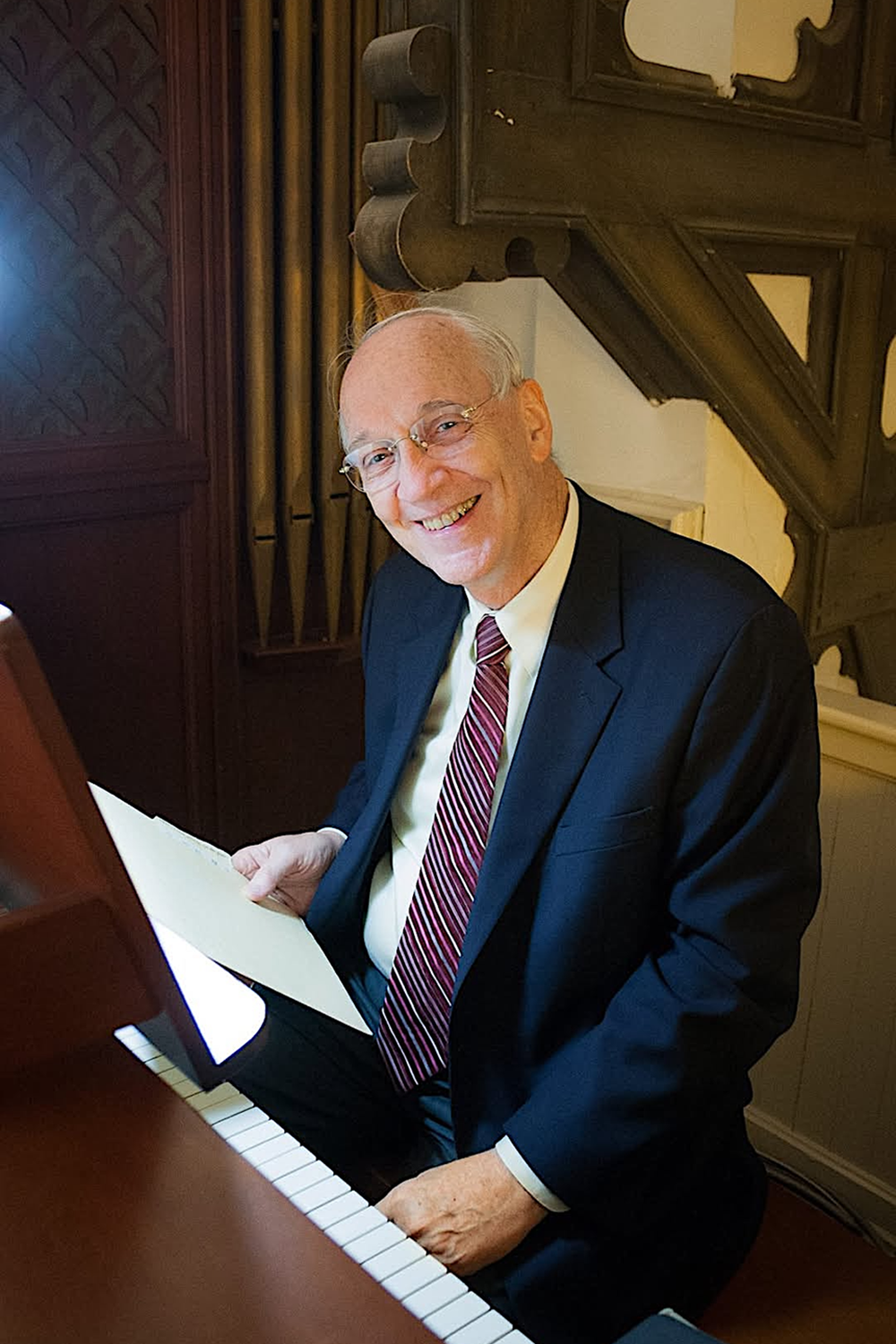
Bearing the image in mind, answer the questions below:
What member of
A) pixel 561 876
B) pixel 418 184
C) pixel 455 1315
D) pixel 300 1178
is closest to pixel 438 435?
pixel 418 184

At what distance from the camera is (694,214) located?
1.95m

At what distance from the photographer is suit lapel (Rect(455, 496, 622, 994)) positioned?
58.5 inches

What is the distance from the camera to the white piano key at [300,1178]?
3.39ft

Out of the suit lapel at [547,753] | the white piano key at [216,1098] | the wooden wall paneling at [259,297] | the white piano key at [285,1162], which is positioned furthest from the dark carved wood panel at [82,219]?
the white piano key at [285,1162]

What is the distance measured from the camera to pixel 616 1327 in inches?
56.6

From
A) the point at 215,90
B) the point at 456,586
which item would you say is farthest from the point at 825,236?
the point at 215,90

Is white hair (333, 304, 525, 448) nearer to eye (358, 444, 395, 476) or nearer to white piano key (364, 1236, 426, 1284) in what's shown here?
eye (358, 444, 395, 476)

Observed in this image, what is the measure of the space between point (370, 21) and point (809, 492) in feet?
4.91

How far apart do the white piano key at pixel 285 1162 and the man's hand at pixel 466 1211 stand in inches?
12.8

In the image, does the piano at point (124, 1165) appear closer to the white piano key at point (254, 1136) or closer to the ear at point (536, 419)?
the white piano key at point (254, 1136)

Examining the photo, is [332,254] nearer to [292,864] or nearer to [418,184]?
[418,184]

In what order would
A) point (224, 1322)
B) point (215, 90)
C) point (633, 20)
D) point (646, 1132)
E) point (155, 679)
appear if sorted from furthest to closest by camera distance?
point (155, 679), point (215, 90), point (633, 20), point (646, 1132), point (224, 1322)

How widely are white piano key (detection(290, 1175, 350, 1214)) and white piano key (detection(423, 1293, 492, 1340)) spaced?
5.3 inches

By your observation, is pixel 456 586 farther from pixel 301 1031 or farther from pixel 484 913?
pixel 301 1031
